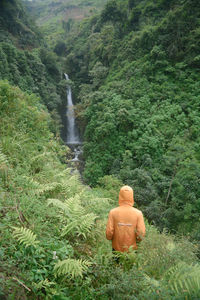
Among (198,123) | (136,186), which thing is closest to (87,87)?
(198,123)

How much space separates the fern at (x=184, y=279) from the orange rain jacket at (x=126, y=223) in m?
0.84

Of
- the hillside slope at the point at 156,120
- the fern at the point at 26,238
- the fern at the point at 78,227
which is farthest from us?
the hillside slope at the point at 156,120

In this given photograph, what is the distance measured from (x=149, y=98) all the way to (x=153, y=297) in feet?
61.8

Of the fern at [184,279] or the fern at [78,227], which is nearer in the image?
the fern at [184,279]

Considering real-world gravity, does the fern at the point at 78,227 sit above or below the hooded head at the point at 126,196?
below

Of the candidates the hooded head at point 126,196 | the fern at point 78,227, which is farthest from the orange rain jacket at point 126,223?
the fern at point 78,227

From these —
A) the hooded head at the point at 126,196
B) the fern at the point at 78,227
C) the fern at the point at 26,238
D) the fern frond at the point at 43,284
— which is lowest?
the fern frond at the point at 43,284

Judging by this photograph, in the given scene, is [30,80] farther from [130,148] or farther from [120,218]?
[120,218]

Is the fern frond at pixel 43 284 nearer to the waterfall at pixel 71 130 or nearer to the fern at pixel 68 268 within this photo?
the fern at pixel 68 268


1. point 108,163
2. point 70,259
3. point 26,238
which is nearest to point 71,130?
point 108,163

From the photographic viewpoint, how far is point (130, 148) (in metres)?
17.6

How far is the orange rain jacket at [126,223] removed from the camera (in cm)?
327

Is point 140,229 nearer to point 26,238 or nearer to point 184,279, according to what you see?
point 184,279

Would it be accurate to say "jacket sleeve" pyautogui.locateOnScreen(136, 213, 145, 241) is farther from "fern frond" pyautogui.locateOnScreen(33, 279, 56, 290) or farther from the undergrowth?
"fern frond" pyautogui.locateOnScreen(33, 279, 56, 290)
